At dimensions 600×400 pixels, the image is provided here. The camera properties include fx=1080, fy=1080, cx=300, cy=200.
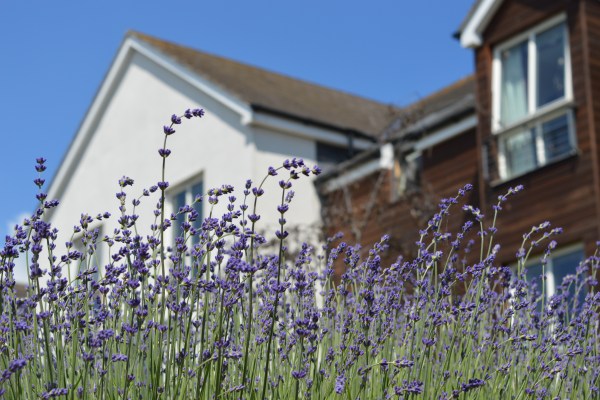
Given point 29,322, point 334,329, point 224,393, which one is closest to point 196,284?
point 224,393

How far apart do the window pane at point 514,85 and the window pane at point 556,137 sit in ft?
1.92

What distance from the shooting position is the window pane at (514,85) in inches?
558

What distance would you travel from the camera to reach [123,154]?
20.7m

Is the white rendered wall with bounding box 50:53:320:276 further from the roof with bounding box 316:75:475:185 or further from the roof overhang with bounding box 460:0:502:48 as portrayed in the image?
the roof overhang with bounding box 460:0:502:48

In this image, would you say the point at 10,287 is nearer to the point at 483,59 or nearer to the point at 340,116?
the point at 483,59

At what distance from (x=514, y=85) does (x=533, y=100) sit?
20.8 inches

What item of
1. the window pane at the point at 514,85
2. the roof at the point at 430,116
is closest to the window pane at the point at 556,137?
the window pane at the point at 514,85

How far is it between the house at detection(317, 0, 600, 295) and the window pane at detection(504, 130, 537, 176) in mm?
13

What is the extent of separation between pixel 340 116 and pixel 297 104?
3.26ft

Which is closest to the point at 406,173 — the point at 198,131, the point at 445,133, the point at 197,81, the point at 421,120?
the point at 421,120

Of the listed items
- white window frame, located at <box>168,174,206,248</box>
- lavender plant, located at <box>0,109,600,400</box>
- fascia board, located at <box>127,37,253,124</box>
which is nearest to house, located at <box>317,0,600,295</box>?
fascia board, located at <box>127,37,253,124</box>

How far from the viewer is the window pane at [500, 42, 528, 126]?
1418 cm

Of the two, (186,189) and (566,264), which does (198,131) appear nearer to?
(186,189)

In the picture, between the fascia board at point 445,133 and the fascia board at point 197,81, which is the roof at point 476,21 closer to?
the fascia board at point 445,133
